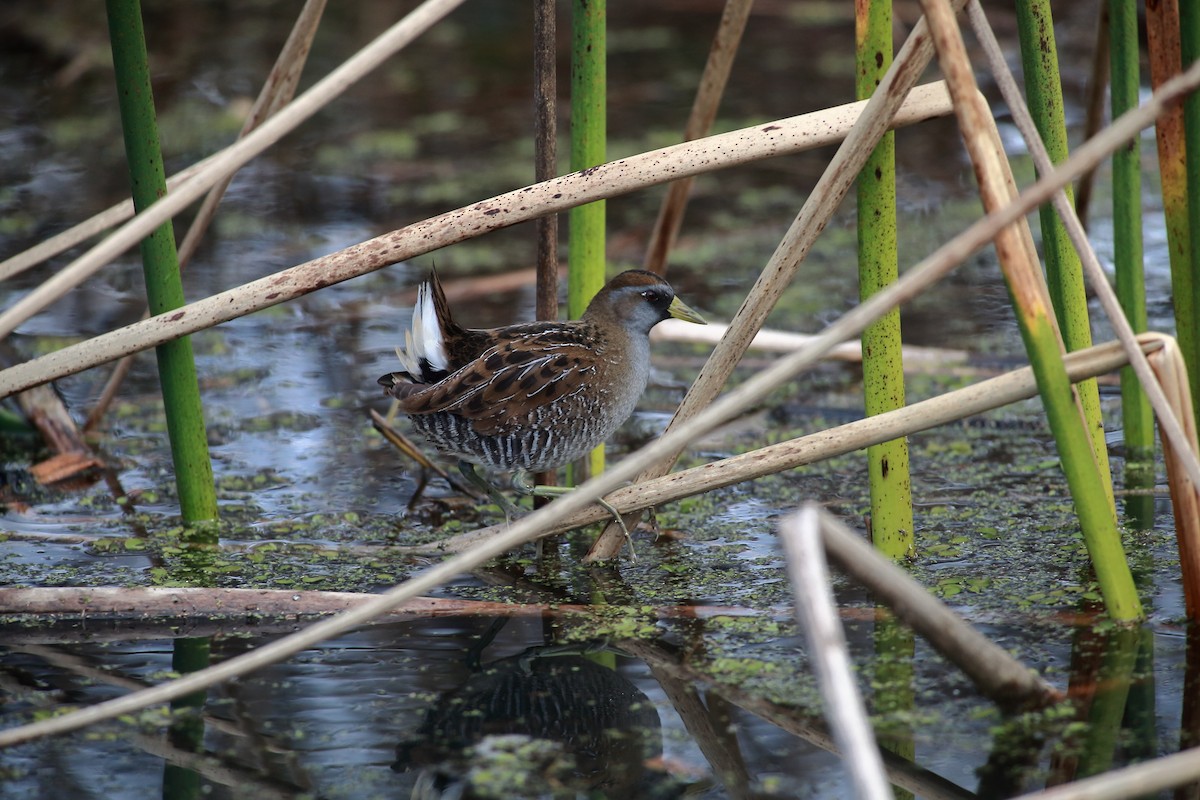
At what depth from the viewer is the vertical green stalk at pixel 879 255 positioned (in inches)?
106

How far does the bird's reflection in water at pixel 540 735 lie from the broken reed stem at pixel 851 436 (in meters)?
0.40

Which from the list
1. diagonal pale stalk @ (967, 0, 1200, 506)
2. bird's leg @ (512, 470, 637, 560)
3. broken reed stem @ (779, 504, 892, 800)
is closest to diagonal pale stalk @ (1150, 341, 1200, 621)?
diagonal pale stalk @ (967, 0, 1200, 506)

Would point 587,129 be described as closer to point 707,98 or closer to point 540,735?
point 707,98

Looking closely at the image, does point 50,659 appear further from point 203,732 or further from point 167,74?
point 167,74

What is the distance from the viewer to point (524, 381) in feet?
10.7

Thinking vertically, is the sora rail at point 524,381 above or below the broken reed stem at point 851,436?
above

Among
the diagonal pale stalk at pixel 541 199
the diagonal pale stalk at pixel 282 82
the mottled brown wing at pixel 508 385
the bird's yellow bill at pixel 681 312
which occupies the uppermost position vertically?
the diagonal pale stalk at pixel 282 82

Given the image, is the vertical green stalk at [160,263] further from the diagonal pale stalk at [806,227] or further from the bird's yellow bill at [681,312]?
the bird's yellow bill at [681,312]

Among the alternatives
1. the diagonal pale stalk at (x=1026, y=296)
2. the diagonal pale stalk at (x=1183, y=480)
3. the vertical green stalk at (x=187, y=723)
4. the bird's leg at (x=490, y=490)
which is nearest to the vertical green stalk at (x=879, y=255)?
the diagonal pale stalk at (x=1026, y=296)

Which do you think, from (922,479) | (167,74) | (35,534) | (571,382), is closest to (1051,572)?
(922,479)

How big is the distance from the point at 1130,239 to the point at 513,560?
169 cm

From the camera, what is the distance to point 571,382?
10.7ft

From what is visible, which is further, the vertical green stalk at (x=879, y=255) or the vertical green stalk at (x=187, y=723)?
the vertical green stalk at (x=879, y=255)

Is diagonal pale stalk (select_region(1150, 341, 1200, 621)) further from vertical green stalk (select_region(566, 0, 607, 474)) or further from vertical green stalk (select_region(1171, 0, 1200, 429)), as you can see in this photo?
vertical green stalk (select_region(566, 0, 607, 474))
